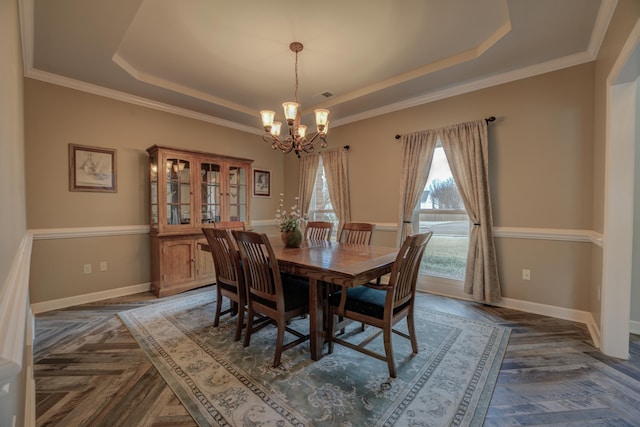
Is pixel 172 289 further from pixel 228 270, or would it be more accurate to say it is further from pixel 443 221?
pixel 443 221

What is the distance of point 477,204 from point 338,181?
6.82 ft

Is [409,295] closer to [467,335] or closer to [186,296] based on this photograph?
[467,335]

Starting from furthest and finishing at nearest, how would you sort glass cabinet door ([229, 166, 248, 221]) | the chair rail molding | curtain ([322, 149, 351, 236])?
curtain ([322, 149, 351, 236]), glass cabinet door ([229, 166, 248, 221]), the chair rail molding

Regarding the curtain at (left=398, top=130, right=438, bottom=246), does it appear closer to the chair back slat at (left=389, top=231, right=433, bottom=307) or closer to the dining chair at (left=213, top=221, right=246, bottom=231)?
the chair back slat at (left=389, top=231, right=433, bottom=307)

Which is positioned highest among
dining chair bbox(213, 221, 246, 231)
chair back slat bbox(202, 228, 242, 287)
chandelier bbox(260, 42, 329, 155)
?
chandelier bbox(260, 42, 329, 155)

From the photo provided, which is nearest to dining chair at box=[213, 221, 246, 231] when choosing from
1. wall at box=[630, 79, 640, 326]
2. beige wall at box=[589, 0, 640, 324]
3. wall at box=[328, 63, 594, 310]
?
wall at box=[328, 63, 594, 310]

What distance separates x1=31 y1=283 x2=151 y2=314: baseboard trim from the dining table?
2.45 m

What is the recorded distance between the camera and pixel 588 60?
8.66 feet

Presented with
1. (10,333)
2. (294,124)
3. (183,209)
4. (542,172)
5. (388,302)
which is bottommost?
(388,302)

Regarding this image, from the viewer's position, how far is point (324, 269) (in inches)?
72.8

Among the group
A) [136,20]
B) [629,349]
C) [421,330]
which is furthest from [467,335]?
[136,20]

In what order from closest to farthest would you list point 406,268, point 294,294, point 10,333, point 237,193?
point 10,333
point 406,268
point 294,294
point 237,193

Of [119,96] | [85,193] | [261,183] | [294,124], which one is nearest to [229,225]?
[294,124]

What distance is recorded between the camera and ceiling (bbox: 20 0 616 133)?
7.05ft
